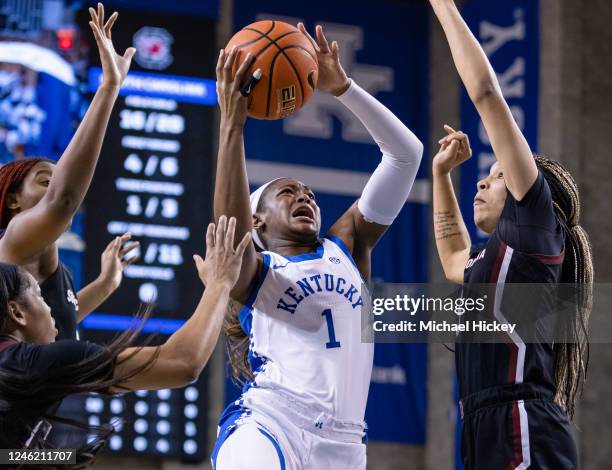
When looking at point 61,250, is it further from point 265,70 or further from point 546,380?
point 546,380

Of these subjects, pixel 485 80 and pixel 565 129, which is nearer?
pixel 485 80

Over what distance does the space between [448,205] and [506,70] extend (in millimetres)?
5447

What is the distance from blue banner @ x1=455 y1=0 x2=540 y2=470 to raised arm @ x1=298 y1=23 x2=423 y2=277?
511 cm

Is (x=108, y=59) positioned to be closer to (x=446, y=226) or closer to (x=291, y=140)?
(x=446, y=226)

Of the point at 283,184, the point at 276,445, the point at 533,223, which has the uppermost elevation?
the point at 283,184

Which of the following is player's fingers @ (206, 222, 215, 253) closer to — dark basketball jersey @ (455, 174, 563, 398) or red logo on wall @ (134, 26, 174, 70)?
dark basketball jersey @ (455, 174, 563, 398)

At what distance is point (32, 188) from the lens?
14.3 ft

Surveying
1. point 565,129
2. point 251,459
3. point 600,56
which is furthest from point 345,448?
point 600,56

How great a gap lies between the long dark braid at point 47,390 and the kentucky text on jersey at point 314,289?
96 cm

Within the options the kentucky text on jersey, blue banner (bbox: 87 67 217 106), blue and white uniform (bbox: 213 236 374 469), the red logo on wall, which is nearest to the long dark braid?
blue and white uniform (bbox: 213 236 374 469)

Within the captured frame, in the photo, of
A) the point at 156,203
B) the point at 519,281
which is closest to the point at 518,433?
the point at 519,281

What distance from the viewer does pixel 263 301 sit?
429 cm

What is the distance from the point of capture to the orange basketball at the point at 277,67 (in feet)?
13.9

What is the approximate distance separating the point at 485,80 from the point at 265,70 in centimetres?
83
